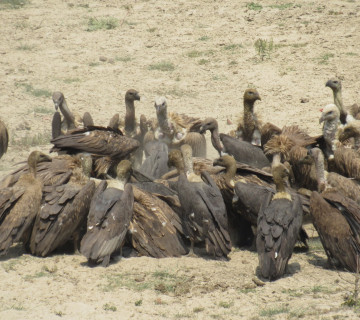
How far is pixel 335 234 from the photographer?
300 inches

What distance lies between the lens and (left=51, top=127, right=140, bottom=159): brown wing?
9.77 meters

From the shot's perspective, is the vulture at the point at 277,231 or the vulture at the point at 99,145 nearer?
the vulture at the point at 277,231

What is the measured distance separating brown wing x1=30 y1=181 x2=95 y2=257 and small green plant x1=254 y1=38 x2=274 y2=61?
7297mm

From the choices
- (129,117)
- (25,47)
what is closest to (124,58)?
(25,47)

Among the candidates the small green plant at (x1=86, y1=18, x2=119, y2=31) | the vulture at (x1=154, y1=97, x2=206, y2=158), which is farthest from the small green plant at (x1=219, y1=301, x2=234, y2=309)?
the small green plant at (x1=86, y1=18, x2=119, y2=31)

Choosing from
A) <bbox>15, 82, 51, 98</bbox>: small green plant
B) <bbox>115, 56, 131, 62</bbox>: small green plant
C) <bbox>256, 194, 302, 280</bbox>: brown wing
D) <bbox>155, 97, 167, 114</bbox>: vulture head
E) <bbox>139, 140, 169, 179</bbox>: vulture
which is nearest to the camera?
<bbox>256, 194, 302, 280</bbox>: brown wing

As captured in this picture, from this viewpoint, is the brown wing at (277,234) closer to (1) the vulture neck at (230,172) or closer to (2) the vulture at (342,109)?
(1) the vulture neck at (230,172)

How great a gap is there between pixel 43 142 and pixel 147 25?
17.7ft

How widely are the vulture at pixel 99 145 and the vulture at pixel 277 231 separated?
2.54 meters

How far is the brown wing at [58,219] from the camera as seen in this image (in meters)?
7.90

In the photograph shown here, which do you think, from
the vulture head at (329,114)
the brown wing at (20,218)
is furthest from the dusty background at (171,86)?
the vulture head at (329,114)

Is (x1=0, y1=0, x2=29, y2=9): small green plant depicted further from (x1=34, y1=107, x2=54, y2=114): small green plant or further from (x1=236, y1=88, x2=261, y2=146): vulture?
(x1=236, y1=88, x2=261, y2=146): vulture

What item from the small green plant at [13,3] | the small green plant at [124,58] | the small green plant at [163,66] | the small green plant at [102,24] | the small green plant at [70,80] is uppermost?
the small green plant at [13,3]

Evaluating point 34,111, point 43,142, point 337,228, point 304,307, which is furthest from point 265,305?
point 34,111
